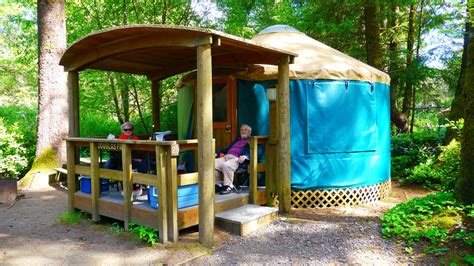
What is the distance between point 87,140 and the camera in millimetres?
4551

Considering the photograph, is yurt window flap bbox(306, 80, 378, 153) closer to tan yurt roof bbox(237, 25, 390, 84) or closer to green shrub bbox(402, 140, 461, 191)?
tan yurt roof bbox(237, 25, 390, 84)

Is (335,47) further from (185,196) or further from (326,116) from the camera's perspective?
(185,196)

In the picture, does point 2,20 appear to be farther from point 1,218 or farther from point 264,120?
point 264,120

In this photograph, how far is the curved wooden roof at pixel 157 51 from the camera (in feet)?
12.4

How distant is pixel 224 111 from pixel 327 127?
5.93 feet

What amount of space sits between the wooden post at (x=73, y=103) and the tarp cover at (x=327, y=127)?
2525mm

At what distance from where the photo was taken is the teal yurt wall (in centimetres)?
568

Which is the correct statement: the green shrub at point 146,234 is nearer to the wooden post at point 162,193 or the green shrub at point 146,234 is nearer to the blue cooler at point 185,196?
the wooden post at point 162,193

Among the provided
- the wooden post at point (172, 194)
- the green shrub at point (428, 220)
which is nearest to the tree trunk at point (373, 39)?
the green shrub at point (428, 220)

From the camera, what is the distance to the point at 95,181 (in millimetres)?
4586

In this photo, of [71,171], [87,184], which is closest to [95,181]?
[87,184]

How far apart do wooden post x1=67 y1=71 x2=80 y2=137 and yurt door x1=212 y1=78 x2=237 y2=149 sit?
91.5 inches

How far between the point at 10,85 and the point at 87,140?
53.2ft

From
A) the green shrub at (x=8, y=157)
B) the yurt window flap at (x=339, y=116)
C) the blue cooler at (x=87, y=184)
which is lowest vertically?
the blue cooler at (x=87, y=184)
